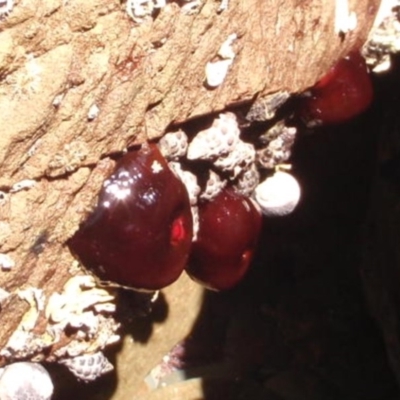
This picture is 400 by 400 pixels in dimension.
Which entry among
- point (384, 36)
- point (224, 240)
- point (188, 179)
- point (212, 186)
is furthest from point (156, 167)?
point (384, 36)

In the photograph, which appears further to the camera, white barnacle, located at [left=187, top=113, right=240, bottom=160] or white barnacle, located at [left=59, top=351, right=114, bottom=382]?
white barnacle, located at [left=59, top=351, right=114, bottom=382]

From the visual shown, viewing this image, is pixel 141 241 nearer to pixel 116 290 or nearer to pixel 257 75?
pixel 116 290

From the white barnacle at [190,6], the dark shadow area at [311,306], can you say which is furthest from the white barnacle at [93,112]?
the dark shadow area at [311,306]

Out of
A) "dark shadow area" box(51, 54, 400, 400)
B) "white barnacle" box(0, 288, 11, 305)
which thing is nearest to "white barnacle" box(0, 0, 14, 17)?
"white barnacle" box(0, 288, 11, 305)

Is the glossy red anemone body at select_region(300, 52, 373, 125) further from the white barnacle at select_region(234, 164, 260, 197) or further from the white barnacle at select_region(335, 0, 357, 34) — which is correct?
the white barnacle at select_region(234, 164, 260, 197)

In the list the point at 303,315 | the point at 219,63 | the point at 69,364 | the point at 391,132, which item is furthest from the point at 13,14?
the point at 303,315

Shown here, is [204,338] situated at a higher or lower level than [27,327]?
lower
